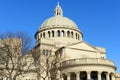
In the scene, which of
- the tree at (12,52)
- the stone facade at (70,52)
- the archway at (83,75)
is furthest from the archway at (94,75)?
the tree at (12,52)

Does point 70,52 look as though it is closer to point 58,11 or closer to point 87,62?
point 87,62

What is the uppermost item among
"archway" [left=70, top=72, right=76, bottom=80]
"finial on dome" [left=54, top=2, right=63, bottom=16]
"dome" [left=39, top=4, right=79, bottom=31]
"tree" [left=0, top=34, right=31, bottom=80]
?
"finial on dome" [left=54, top=2, right=63, bottom=16]

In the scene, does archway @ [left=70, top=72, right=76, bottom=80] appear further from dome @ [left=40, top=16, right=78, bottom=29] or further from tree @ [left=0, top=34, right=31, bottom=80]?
dome @ [left=40, top=16, right=78, bottom=29]

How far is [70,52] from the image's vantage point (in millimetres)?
76625

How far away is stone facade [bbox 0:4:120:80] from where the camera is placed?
216ft

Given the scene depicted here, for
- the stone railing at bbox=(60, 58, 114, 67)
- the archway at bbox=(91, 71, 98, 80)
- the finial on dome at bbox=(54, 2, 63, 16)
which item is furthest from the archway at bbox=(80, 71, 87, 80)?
the finial on dome at bbox=(54, 2, 63, 16)

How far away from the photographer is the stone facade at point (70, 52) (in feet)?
216

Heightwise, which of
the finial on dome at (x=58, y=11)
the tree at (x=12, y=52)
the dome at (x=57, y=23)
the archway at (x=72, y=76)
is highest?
the finial on dome at (x=58, y=11)

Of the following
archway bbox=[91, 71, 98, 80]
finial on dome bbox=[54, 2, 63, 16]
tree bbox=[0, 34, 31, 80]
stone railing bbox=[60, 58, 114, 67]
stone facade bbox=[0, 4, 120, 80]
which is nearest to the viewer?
tree bbox=[0, 34, 31, 80]

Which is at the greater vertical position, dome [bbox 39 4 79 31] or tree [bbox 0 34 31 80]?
dome [bbox 39 4 79 31]

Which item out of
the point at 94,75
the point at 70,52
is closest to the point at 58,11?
the point at 70,52

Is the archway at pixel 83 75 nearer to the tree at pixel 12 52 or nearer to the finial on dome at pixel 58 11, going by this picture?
the tree at pixel 12 52

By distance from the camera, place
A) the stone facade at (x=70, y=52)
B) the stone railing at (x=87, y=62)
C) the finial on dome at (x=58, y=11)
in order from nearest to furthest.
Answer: the stone railing at (x=87, y=62), the stone facade at (x=70, y=52), the finial on dome at (x=58, y=11)

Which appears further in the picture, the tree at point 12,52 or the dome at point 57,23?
the dome at point 57,23
